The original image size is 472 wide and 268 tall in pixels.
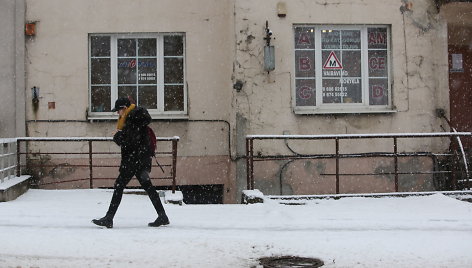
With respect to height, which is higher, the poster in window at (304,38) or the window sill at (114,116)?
the poster in window at (304,38)

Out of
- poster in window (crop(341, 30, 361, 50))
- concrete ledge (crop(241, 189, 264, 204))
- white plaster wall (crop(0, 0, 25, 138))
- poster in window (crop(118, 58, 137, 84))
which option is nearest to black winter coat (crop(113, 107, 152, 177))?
concrete ledge (crop(241, 189, 264, 204))

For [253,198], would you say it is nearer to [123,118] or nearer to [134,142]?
[134,142]

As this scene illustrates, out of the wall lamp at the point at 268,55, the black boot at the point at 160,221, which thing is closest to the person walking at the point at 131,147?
the black boot at the point at 160,221

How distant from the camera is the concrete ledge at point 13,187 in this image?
9.57m

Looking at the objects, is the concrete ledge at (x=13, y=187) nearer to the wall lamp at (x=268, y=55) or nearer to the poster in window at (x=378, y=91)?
the wall lamp at (x=268, y=55)

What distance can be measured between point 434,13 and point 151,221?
7.21m

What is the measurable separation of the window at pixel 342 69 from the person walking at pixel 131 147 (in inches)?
191

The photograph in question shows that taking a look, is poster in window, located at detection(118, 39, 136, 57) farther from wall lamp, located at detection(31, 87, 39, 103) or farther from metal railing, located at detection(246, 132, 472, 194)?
metal railing, located at detection(246, 132, 472, 194)

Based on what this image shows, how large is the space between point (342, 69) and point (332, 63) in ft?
Result: 0.78

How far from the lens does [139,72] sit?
1202 centimetres

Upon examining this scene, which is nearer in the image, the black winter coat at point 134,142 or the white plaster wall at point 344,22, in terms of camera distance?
the black winter coat at point 134,142

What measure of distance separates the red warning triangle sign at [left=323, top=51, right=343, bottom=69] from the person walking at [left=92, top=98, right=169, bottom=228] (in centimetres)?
536

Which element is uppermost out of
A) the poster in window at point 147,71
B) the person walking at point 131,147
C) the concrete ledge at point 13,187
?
the poster in window at point 147,71

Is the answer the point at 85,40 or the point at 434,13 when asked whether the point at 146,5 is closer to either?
the point at 85,40
